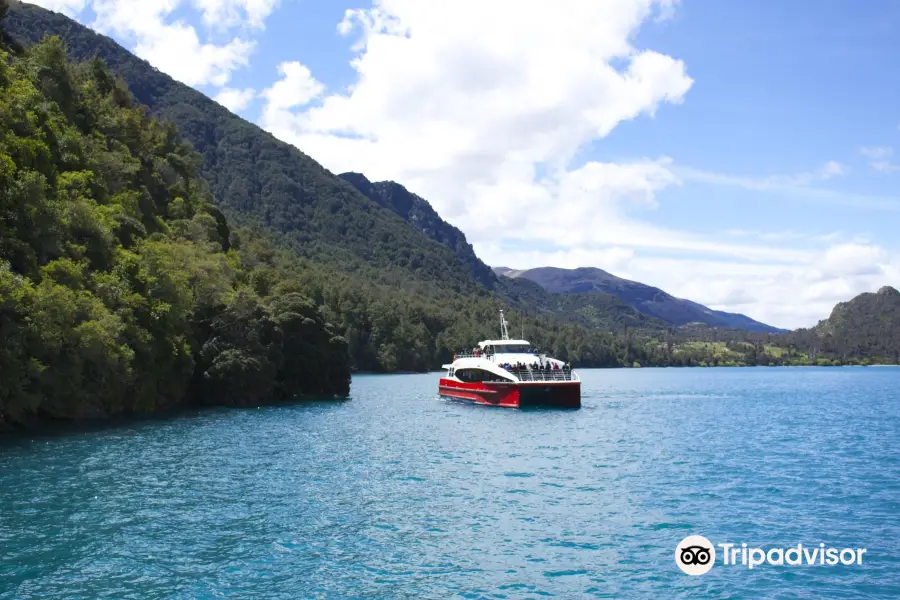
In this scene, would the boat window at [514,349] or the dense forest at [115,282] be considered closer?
the dense forest at [115,282]

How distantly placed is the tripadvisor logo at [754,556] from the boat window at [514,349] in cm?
6213

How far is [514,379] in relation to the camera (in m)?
74.1

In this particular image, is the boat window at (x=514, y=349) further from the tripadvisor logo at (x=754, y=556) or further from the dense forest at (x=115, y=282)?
the tripadvisor logo at (x=754, y=556)

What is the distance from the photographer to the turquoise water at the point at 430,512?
19094mm

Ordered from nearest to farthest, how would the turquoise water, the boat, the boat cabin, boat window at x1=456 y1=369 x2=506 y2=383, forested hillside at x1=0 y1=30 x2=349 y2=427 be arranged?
1. the turquoise water
2. forested hillside at x1=0 y1=30 x2=349 y2=427
3. the boat
4. boat window at x1=456 y1=369 x2=506 y2=383
5. the boat cabin

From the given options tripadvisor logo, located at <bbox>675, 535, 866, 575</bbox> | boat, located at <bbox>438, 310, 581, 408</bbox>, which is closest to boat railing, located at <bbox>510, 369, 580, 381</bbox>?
boat, located at <bbox>438, 310, 581, 408</bbox>

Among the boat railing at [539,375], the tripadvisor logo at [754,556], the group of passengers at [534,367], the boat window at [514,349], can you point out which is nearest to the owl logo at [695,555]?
the tripadvisor logo at [754,556]

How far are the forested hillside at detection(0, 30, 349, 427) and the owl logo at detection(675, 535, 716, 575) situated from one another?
1604 inches

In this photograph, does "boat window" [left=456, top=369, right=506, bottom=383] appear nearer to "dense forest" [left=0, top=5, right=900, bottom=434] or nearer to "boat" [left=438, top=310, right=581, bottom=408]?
"boat" [left=438, top=310, right=581, bottom=408]

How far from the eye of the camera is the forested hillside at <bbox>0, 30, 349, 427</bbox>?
1917 inches

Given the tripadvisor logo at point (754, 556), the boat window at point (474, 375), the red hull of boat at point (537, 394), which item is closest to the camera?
the tripadvisor logo at point (754, 556)

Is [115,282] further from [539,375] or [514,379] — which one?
[539,375]

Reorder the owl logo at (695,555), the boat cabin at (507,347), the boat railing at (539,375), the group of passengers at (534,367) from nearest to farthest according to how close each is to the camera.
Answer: the owl logo at (695,555) < the boat railing at (539,375) < the group of passengers at (534,367) < the boat cabin at (507,347)

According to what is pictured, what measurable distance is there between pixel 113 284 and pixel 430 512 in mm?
45129
